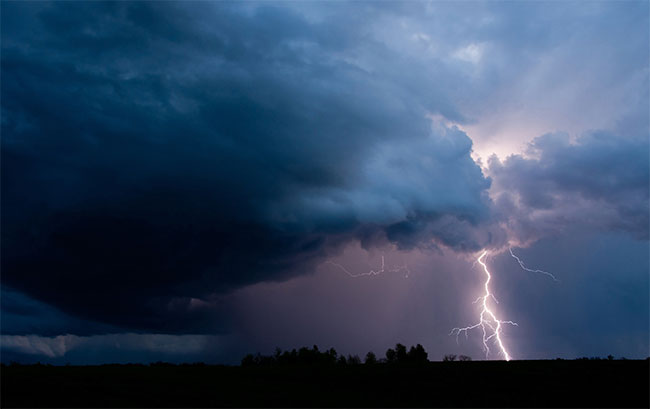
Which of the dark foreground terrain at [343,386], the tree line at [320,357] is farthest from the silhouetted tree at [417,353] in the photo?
the dark foreground terrain at [343,386]

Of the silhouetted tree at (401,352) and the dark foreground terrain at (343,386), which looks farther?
the silhouetted tree at (401,352)

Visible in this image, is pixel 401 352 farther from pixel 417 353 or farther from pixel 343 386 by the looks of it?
pixel 343 386

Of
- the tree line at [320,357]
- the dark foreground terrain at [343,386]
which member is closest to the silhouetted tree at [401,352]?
the tree line at [320,357]

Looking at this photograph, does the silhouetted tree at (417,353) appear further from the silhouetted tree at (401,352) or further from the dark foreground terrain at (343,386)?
the dark foreground terrain at (343,386)

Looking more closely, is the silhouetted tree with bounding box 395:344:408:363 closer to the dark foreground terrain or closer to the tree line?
the tree line

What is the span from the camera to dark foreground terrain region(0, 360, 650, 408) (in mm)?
27125

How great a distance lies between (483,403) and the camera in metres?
27.9

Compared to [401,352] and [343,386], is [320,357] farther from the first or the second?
[343,386]

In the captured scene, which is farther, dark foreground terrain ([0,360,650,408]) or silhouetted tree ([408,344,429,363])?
silhouetted tree ([408,344,429,363])

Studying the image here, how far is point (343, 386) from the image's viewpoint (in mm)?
34438

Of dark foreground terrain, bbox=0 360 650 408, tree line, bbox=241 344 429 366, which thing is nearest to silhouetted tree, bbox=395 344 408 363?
tree line, bbox=241 344 429 366

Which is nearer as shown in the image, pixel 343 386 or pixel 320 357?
pixel 343 386

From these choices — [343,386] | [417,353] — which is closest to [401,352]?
[417,353]

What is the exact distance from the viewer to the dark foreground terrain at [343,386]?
89.0ft
